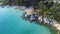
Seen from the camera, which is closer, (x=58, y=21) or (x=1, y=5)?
(x=58, y=21)

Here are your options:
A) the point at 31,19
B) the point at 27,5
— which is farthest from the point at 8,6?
the point at 31,19

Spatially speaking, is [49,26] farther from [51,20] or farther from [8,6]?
[8,6]

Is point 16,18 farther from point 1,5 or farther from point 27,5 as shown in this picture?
point 1,5

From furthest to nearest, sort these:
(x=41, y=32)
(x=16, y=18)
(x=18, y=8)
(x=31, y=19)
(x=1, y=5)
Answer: (x=1, y=5)
(x=18, y=8)
(x=16, y=18)
(x=31, y=19)
(x=41, y=32)

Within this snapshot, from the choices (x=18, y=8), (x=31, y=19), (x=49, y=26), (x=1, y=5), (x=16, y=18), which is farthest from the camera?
(x=1, y=5)

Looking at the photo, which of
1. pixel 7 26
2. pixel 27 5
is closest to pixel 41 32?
pixel 7 26

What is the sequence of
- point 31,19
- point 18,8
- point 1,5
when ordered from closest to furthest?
point 31,19, point 18,8, point 1,5
